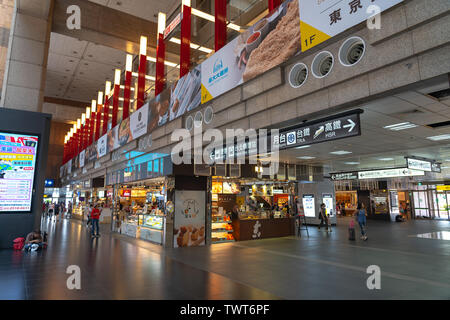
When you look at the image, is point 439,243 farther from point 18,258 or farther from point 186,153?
point 18,258

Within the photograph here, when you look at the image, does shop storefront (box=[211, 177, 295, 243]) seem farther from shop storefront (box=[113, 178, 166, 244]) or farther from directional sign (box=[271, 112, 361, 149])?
directional sign (box=[271, 112, 361, 149])

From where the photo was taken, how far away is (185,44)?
991cm

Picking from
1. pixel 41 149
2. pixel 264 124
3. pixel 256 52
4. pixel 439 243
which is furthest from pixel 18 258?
A: pixel 439 243

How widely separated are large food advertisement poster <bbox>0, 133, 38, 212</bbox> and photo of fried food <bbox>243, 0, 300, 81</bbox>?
6.81 metres

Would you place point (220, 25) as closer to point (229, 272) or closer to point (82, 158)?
point (229, 272)

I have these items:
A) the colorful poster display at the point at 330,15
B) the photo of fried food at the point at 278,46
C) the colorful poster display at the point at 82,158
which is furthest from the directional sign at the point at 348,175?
the colorful poster display at the point at 82,158

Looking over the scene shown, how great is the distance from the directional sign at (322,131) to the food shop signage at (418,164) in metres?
7.13

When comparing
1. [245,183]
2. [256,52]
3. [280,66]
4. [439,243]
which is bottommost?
[439,243]

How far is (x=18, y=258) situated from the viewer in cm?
739

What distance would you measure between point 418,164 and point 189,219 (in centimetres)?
948

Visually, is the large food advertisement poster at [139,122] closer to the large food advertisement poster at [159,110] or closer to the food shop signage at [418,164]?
the large food advertisement poster at [159,110]

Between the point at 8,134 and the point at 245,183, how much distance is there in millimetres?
9904

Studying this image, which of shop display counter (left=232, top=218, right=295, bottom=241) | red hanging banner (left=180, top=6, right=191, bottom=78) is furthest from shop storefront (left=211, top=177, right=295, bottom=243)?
red hanging banner (left=180, top=6, right=191, bottom=78)

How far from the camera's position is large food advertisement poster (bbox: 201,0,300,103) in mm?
5453
